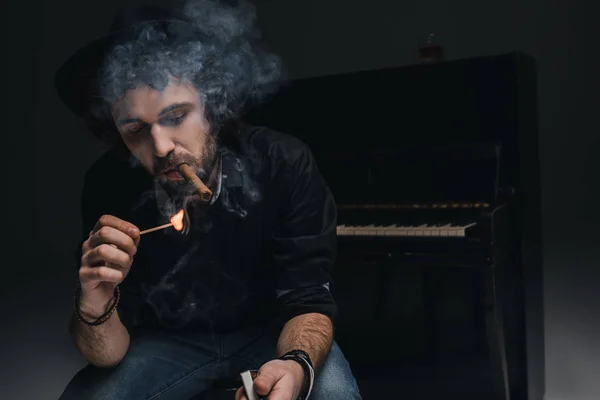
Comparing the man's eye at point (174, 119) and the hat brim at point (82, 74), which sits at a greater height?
the hat brim at point (82, 74)

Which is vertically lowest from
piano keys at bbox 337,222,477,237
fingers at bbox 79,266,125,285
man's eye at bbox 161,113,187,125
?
piano keys at bbox 337,222,477,237

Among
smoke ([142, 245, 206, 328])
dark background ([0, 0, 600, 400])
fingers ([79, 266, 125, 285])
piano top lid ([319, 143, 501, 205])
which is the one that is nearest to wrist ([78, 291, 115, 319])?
fingers ([79, 266, 125, 285])

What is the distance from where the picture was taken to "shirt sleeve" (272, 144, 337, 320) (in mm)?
1723

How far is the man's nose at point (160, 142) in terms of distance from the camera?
5.46 feet

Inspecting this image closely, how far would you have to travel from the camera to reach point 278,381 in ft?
4.39

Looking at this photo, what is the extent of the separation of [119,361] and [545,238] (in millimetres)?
2311

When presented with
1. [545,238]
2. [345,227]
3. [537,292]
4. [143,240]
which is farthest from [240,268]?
[545,238]

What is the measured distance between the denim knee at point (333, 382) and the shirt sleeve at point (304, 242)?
0.13m

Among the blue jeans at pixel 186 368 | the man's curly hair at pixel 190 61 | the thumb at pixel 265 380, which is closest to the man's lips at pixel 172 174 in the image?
the man's curly hair at pixel 190 61

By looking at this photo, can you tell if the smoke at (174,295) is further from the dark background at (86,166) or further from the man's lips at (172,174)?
the dark background at (86,166)

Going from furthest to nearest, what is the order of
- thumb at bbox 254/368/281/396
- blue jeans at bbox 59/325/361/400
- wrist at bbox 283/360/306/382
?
1. blue jeans at bbox 59/325/361/400
2. wrist at bbox 283/360/306/382
3. thumb at bbox 254/368/281/396

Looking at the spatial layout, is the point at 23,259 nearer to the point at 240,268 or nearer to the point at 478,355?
the point at 240,268

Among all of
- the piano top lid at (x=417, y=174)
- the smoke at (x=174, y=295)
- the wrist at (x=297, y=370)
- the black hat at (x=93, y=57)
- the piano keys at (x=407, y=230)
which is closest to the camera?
the wrist at (x=297, y=370)

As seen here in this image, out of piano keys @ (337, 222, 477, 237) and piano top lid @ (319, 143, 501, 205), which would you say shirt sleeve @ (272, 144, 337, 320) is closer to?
piano keys @ (337, 222, 477, 237)
